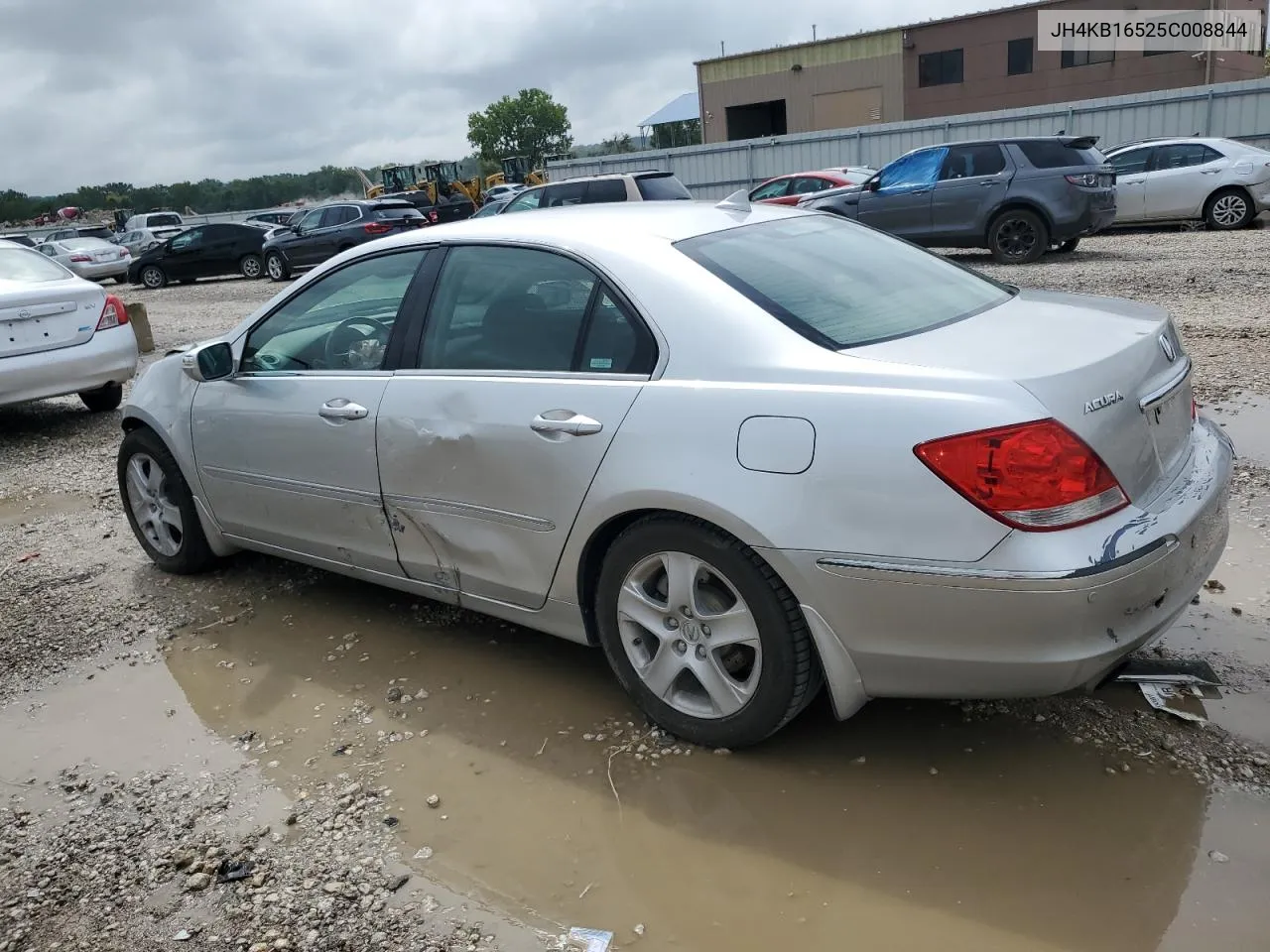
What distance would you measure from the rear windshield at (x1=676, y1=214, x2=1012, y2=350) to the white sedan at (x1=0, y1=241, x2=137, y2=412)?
6.35m

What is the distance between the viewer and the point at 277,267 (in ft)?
74.8

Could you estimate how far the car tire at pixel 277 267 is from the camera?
2259cm

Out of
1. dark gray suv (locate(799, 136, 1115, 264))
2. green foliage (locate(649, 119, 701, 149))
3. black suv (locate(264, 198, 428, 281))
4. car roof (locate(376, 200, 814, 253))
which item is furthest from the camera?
green foliage (locate(649, 119, 701, 149))

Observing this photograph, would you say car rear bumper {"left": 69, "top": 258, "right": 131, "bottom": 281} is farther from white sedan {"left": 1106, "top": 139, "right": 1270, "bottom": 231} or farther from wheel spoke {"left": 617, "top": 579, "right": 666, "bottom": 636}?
wheel spoke {"left": 617, "top": 579, "right": 666, "bottom": 636}

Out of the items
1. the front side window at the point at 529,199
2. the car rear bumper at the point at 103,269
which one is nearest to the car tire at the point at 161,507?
the front side window at the point at 529,199

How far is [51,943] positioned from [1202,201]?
17260 millimetres

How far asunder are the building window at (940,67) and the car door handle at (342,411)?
43978 millimetres

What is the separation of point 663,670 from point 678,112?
56218mm

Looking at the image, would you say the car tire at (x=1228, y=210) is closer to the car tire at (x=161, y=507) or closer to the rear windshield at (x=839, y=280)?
the rear windshield at (x=839, y=280)

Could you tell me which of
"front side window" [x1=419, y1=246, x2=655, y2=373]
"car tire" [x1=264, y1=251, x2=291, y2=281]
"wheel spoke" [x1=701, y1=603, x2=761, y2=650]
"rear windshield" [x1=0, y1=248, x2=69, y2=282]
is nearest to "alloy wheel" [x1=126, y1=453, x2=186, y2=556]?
"front side window" [x1=419, y1=246, x2=655, y2=373]

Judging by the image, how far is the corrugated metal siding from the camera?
42.8 m

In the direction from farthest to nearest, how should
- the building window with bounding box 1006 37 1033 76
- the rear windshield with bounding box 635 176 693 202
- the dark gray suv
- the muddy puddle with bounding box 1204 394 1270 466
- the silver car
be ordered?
the building window with bounding box 1006 37 1033 76, the silver car, the rear windshield with bounding box 635 176 693 202, the dark gray suv, the muddy puddle with bounding box 1204 394 1270 466

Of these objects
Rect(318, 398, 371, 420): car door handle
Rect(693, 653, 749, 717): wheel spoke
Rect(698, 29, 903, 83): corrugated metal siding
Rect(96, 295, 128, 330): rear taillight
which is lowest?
Rect(693, 653, 749, 717): wheel spoke

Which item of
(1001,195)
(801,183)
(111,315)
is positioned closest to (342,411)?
(111,315)
